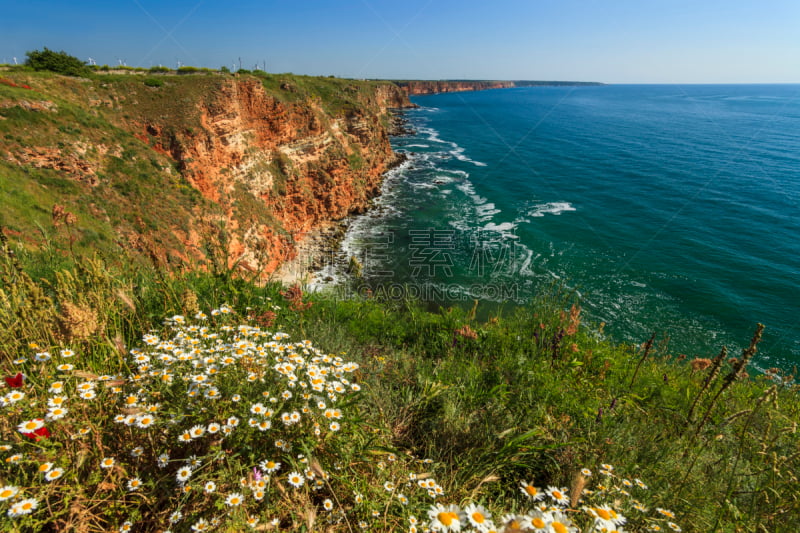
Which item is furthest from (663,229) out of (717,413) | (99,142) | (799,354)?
(99,142)

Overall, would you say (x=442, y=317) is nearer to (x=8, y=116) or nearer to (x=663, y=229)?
(x=8, y=116)

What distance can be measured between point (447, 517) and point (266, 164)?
34.2 m

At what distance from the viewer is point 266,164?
31.4 m

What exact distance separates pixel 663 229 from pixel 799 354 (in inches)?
642

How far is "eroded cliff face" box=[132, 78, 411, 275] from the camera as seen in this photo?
25250 mm

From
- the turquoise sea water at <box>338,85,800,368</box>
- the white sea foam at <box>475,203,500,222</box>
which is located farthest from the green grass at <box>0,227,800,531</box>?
the white sea foam at <box>475,203,500,222</box>

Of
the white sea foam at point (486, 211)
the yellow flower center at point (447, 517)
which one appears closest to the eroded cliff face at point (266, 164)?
the white sea foam at point (486, 211)

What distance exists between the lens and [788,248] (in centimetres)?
2691

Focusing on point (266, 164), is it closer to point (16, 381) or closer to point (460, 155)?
point (16, 381)

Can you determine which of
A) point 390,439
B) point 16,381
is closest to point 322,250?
point 390,439

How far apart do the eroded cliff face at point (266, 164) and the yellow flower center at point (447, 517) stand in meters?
19.0

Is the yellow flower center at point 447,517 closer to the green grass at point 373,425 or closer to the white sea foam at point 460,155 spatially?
the green grass at point 373,425

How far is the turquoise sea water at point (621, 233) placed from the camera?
21266 millimetres

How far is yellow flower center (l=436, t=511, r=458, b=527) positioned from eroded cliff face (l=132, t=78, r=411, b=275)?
18991 millimetres
